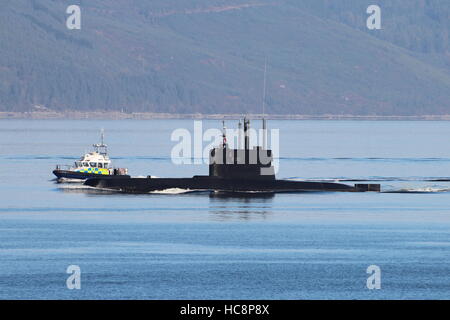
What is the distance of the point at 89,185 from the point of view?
94750 millimetres

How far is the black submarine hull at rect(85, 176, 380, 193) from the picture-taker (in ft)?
273

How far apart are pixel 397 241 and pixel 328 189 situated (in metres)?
28.9

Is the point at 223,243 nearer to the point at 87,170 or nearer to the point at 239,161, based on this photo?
the point at 239,161

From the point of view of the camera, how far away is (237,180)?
270 ft

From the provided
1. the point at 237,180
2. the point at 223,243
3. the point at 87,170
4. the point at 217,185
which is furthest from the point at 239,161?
the point at 87,170

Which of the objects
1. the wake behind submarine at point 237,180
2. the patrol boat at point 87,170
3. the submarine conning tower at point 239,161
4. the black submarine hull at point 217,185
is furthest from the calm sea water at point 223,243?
the patrol boat at point 87,170

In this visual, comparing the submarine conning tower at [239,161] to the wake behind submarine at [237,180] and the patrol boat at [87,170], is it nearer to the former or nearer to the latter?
the wake behind submarine at [237,180]

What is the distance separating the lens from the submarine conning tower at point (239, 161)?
80.9m
